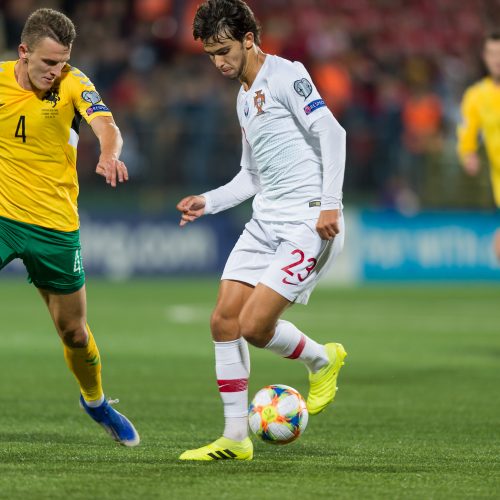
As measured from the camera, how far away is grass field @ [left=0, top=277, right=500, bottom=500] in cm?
538

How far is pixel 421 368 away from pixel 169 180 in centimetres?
920

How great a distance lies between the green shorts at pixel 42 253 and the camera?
654cm

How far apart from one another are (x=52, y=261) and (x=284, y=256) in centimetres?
122

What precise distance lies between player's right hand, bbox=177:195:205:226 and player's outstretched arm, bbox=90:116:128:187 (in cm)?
42

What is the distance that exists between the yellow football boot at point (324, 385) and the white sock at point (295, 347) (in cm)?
3

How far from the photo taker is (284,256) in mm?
6414

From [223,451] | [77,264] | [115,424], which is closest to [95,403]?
[115,424]

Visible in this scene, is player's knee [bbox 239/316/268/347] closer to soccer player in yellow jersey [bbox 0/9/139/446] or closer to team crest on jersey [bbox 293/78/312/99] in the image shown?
soccer player in yellow jersey [bbox 0/9/139/446]

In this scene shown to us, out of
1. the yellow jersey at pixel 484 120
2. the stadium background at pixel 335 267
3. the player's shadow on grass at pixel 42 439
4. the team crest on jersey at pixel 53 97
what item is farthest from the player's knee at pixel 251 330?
the yellow jersey at pixel 484 120

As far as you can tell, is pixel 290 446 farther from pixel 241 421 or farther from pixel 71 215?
pixel 71 215

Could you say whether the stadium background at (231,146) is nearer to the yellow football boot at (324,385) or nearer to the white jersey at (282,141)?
the yellow football boot at (324,385)

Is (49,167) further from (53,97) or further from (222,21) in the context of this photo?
(222,21)

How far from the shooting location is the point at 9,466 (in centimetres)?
570

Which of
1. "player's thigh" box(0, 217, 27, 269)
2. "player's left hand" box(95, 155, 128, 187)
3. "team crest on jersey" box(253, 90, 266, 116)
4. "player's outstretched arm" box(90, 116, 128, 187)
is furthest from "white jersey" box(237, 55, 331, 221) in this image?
"player's thigh" box(0, 217, 27, 269)
